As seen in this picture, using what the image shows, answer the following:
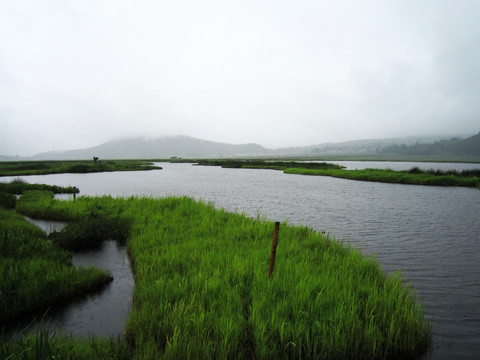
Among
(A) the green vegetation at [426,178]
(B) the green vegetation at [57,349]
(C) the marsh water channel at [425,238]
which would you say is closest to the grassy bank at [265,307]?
(B) the green vegetation at [57,349]

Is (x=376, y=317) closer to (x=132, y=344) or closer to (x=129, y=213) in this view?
(x=132, y=344)

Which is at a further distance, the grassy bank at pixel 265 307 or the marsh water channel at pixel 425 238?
the marsh water channel at pixel 425 238

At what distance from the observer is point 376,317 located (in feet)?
20.3

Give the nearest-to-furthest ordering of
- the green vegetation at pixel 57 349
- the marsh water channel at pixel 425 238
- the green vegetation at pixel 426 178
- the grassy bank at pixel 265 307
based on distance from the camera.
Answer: the green vegetation at pixel 57 349 → the grassy bank at pixel 265 307 → the marsh water channel at pixel 425 238 → the green vegetation at pixel 426 178

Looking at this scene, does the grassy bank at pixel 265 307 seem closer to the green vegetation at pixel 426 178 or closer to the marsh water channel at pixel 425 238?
the marsh water channel at pixel 425 238

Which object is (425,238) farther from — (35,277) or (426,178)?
(426,178)

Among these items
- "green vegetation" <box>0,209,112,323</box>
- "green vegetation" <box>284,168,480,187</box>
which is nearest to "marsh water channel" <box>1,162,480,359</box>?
"green vegetation" <box>0,209,112,323</box>

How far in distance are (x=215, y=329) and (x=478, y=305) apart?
27.2 ft

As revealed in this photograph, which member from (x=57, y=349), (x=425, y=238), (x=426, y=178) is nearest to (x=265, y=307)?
(x=57, y=349)

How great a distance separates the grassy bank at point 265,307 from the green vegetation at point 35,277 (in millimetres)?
1764

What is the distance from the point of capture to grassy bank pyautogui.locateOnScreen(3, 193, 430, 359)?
208 inches

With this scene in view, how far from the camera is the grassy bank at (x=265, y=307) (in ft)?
17.3

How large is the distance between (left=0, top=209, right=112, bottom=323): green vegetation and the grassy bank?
1.76 m

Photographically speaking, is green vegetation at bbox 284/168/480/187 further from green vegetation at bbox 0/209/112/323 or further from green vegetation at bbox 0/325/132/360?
green vegetation at bbox 0/325/132/360
